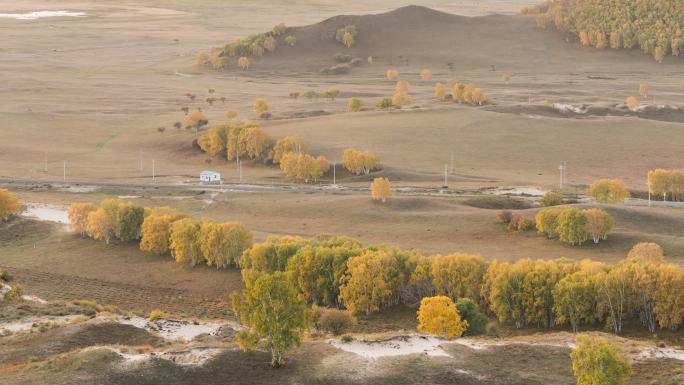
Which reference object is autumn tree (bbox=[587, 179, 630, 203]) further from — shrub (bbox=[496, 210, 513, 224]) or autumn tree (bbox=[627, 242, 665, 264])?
autumn tree (bbox=[627, 242, 665, 264])

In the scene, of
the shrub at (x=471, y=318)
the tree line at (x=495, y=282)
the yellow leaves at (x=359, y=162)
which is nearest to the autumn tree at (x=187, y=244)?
the tree line at (x=495, y=282)

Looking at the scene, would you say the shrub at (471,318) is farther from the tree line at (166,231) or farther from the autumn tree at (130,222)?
the autumn tree at (130,222)

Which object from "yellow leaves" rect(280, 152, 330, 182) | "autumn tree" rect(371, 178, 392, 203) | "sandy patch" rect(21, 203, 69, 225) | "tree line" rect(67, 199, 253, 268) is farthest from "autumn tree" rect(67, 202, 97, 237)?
"yellow leaves" rect(280, 152, 330, 182)

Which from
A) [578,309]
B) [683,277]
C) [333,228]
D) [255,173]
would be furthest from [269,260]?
[255,173]

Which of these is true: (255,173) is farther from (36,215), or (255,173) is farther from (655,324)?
(655,324)

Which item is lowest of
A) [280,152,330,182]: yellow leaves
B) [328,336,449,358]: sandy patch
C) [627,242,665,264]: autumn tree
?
[328,336,449,358]: sandy patch

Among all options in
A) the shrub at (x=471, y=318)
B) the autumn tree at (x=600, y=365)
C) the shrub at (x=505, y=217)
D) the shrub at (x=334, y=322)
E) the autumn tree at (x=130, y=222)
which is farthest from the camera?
the autumn tree at (x=130, y=222)
